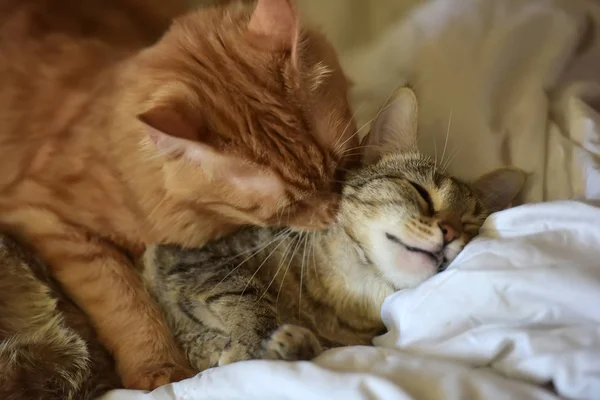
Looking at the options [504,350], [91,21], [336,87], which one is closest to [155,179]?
[336,87]

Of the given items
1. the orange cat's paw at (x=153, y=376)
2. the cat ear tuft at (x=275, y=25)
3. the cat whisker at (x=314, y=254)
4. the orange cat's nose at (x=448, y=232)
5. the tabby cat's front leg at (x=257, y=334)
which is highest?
the cat ear tuft at (x=275, y=25)

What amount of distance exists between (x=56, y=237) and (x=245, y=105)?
59 centimetres

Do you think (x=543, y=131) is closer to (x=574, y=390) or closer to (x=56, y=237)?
→ (x=574, y=390)

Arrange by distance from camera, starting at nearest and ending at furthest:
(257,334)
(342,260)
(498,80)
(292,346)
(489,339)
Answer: (489,339), (292,346), (257,334), (342,260), (498,80)

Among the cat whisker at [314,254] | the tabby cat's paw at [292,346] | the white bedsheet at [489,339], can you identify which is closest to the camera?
the white bedsheet at [489,339]

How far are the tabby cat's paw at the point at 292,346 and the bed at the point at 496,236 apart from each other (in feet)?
0.13

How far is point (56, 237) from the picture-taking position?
1336 mm

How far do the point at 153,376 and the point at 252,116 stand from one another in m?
0.61

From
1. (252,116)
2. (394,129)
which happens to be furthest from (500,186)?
(252,116)

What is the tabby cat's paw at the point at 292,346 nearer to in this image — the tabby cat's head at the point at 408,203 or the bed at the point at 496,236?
the bed at the point at 496,236

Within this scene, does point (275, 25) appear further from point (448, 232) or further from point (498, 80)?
point (498, 80)

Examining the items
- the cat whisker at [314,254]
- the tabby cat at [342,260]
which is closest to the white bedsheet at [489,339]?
the tabby cat at [342,260]

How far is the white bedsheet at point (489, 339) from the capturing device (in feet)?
2.91

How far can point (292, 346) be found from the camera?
3.54 feet
